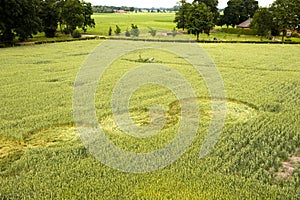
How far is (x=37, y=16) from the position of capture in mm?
45562

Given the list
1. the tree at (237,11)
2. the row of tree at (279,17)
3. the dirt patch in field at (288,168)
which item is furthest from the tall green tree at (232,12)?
the dirt patch in field at (288,168)

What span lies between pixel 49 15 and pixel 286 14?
38.6 metres

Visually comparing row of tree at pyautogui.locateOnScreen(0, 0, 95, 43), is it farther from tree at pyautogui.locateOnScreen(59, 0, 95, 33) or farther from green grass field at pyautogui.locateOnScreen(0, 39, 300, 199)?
green grass field at pyautogui.locateOnScreen(0, 39, 300, 199)

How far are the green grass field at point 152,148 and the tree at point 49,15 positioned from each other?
121 ft

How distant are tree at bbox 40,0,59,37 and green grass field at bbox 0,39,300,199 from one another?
3695cm

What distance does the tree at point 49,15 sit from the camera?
49.8 m

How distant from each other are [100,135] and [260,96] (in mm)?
8147

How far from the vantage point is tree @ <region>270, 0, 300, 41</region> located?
50938mm

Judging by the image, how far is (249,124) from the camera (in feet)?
34.0

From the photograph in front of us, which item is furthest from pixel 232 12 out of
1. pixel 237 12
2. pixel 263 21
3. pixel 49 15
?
pixel 49 15

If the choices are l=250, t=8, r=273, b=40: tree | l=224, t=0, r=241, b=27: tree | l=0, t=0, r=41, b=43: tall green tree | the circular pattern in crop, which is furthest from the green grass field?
l=224, t=0, r=241, b=27: tree

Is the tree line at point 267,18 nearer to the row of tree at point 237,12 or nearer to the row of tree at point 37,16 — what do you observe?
the row of tree at point 237,12

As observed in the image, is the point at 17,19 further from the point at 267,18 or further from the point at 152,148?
the point at 267,18

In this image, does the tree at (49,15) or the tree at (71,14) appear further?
the tree at (71,14)
